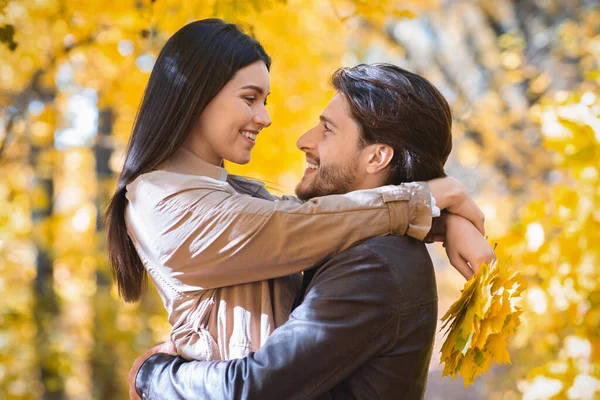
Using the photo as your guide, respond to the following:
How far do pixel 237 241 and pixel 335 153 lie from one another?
483 mm

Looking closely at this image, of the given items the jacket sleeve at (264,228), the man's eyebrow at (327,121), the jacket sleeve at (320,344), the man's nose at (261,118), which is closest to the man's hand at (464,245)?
the jacket sleeve at (264,228)

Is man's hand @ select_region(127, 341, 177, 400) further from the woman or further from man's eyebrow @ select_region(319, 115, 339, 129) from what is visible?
man's eyebrow @ select_region(319, 115, 339, 129)

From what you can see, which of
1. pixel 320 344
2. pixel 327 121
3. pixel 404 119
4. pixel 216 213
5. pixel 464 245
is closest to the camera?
pixel 320 344

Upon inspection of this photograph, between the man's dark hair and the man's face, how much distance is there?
37 mm

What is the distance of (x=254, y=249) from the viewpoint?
1.76m

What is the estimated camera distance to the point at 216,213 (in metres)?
1.80

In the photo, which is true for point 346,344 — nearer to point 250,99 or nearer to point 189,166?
point 189,166

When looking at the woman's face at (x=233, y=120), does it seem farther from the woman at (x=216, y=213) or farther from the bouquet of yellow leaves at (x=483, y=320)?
the bouquet of yellow leaves at (x=483, y=320)

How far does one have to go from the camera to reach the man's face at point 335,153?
6.89 ft

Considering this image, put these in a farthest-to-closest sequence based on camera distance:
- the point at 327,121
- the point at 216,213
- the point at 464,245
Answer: the point at 327,121
the point at 464,245
the point at 216,213

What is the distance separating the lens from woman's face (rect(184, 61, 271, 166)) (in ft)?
6.77

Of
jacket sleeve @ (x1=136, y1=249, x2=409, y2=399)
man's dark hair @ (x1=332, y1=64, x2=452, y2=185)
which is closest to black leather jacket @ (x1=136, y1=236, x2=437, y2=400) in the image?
jacket sleeve @ (x1=136, y1=249, x2=409, y2=399)

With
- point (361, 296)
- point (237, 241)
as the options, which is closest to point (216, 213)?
point (237, 241)

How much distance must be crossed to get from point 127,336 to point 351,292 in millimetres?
5784
